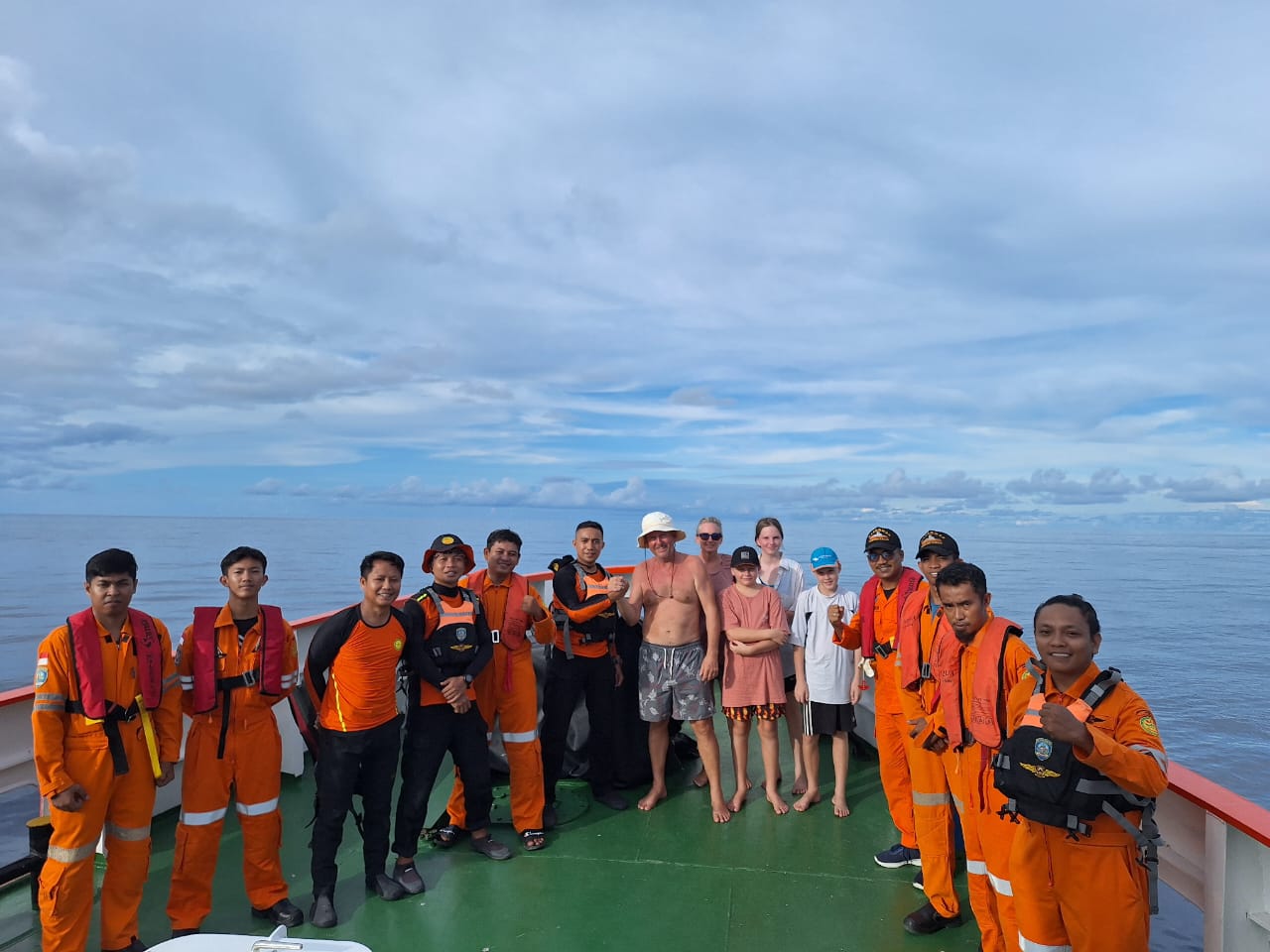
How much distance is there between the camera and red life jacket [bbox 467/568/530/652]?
14.1 feet

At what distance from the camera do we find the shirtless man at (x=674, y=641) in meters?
4.64

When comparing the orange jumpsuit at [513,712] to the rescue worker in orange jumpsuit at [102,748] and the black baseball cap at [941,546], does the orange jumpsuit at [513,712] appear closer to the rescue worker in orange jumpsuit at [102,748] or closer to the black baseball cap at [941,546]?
the rescue worker in orange jumpsuit at [102,748]

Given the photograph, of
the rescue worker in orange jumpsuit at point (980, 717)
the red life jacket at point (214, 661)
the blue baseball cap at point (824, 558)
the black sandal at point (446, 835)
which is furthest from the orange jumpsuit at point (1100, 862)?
the red life jacket at point (214, 661)

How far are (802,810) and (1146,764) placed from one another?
2811 mm

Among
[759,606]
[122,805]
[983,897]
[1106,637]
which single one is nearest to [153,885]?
[122,805]

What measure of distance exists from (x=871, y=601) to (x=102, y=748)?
355cm

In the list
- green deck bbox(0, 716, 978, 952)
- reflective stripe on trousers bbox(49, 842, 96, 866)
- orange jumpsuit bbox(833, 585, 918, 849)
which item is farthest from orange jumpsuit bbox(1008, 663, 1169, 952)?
reflective stripe on trousers bbox(49, 842, 96, 866)

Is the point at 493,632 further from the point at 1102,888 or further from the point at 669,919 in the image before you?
the point at 1102,888

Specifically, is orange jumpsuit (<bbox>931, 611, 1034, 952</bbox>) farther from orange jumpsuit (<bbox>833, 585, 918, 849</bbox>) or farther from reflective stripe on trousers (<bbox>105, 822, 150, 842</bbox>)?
reflective stripe on trousers (<bbox>105, 822, 150, 842</bbox>)

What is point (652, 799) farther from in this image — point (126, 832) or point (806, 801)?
point (126, 832)

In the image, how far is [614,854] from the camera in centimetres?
418

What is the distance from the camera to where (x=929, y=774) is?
3.46 meters

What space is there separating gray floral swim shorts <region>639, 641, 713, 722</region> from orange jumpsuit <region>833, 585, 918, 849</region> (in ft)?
3.49

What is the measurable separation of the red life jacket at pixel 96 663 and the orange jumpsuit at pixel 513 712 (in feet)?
5.18
